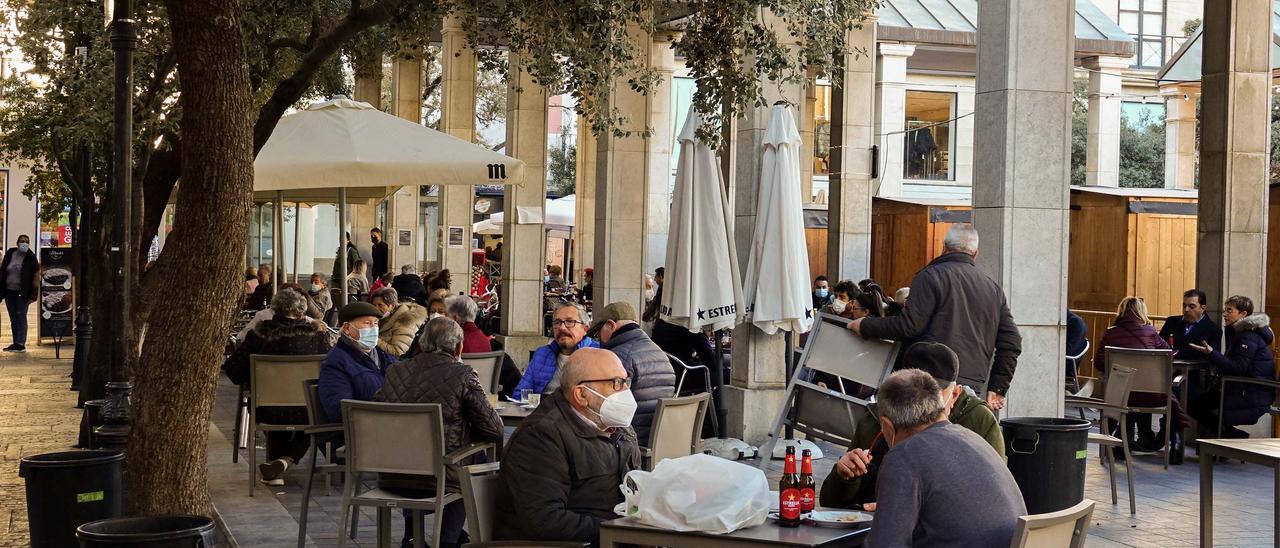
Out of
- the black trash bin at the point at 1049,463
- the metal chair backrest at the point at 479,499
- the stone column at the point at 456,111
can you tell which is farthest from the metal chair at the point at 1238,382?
the stone column at the point at 456,111

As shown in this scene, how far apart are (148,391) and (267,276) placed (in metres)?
15.6

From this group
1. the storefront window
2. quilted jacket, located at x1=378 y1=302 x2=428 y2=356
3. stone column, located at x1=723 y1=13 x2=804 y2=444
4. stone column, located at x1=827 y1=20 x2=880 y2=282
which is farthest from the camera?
the storefront window

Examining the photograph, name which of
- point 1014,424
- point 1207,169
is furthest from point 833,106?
point 1014,424

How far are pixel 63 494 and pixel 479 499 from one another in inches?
108

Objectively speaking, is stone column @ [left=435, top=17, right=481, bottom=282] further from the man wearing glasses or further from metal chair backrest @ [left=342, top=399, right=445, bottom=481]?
metal chair backrest @ [left=342, top=399, right=445, bottom=481]

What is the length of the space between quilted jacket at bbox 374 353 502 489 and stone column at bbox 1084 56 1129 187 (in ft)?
99.6

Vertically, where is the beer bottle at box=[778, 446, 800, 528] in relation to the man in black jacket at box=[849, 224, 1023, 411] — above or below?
below

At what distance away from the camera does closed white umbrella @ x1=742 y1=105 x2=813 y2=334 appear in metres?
11.1

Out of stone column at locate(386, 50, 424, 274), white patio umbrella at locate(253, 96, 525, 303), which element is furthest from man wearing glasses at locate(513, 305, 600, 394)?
stone column at locate(386, 50, 424, 274)

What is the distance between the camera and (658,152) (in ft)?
95.3

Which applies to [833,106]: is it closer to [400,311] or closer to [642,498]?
[400,311]

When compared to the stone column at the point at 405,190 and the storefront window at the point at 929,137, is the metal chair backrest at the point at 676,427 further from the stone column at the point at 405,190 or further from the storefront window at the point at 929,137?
the storefront window at the point at 929,137

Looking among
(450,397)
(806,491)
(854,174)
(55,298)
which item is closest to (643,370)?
(450,397)

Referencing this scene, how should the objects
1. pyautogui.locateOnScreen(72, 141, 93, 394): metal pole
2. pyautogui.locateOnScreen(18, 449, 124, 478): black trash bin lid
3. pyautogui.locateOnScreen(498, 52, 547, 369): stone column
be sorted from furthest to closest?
pyautogui.locateOnScreen(498, 52, 547, 369): stone column < pyautogui.locateOnScreen(72, 141, 93, 394): metal pole < pyautogui.locateOnScreen(18, 449, 124, 478): black trash bin lid
